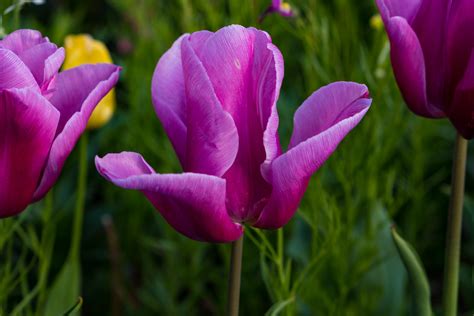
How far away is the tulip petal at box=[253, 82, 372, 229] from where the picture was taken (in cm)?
39

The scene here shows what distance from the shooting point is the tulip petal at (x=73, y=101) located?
0.42 metres

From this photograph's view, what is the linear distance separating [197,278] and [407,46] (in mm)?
652

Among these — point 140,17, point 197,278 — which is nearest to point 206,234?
point 197,278

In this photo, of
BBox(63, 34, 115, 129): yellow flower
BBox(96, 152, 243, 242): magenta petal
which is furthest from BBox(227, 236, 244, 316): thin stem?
BBox(63, 34, 115, 129): yellow flower

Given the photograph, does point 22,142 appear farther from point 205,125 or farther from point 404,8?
point 404,8

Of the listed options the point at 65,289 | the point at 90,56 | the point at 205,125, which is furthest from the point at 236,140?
the point at 90,56

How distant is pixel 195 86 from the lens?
16.3 inches

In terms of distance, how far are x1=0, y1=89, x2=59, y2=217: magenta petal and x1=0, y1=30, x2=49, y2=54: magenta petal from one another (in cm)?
6

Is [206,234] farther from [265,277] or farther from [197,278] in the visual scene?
[197,278]

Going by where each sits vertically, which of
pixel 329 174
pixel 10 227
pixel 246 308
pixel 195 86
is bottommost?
pixel 246 308

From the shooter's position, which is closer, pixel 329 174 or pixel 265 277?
pixel 265 277

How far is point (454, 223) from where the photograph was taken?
52cm

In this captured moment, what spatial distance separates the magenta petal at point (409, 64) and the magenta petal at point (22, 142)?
0.21m

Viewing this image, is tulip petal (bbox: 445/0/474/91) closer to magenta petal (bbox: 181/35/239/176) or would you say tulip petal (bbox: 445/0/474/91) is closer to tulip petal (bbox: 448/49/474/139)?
tulip petal (bbox: 448/49/474/139)
